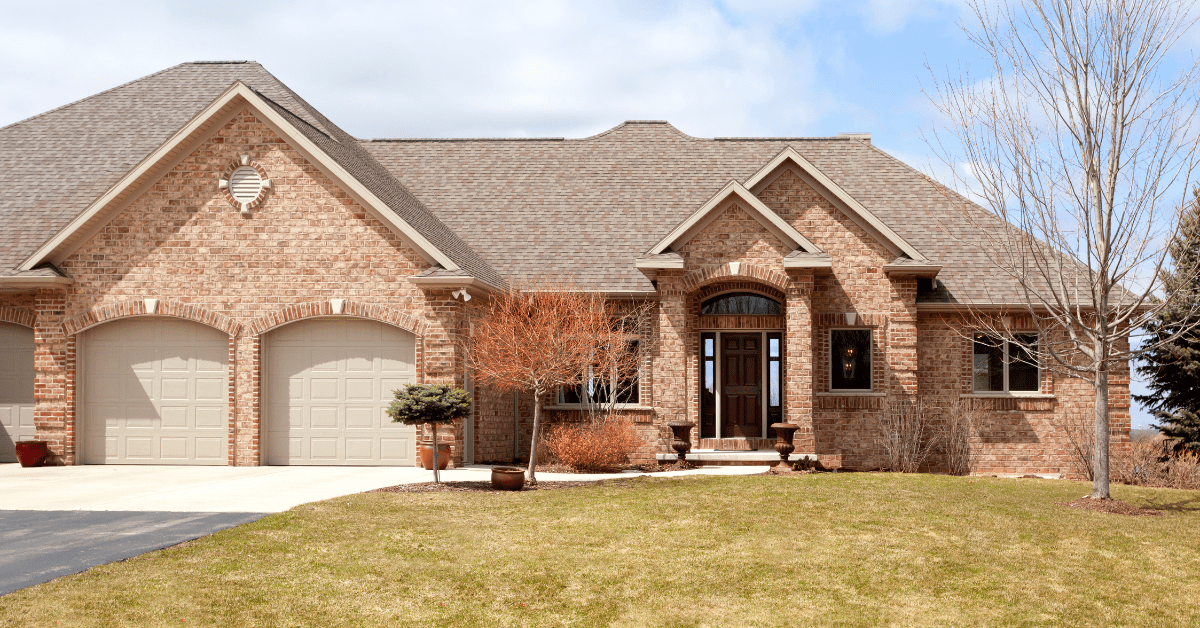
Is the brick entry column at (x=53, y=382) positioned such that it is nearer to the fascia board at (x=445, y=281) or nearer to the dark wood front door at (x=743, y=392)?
the fascia board at (x=445, y=281)

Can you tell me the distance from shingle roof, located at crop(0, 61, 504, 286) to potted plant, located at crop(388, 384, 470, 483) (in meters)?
3.81

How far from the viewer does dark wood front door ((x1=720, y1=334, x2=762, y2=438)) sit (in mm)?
19688

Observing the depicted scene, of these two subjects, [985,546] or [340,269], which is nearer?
[985,546]

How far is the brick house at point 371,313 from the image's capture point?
17.7 m

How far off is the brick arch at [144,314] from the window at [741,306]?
9468 mm

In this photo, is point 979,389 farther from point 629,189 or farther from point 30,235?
point 30,235

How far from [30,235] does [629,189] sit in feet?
43.8

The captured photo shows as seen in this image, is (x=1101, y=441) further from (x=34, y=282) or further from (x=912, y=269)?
(x=34, y=282)

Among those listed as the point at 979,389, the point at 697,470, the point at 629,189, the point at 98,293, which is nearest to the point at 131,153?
the point at 98,293

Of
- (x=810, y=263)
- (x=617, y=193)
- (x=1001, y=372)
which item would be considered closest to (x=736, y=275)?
(x=810, y=263)

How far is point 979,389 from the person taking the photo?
19.7 m

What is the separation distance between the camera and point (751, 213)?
60.6 feet

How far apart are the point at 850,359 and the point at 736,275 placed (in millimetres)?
3258

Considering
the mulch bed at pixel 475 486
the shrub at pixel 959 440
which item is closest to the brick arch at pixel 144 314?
the mulch bed at pixel 475 486
